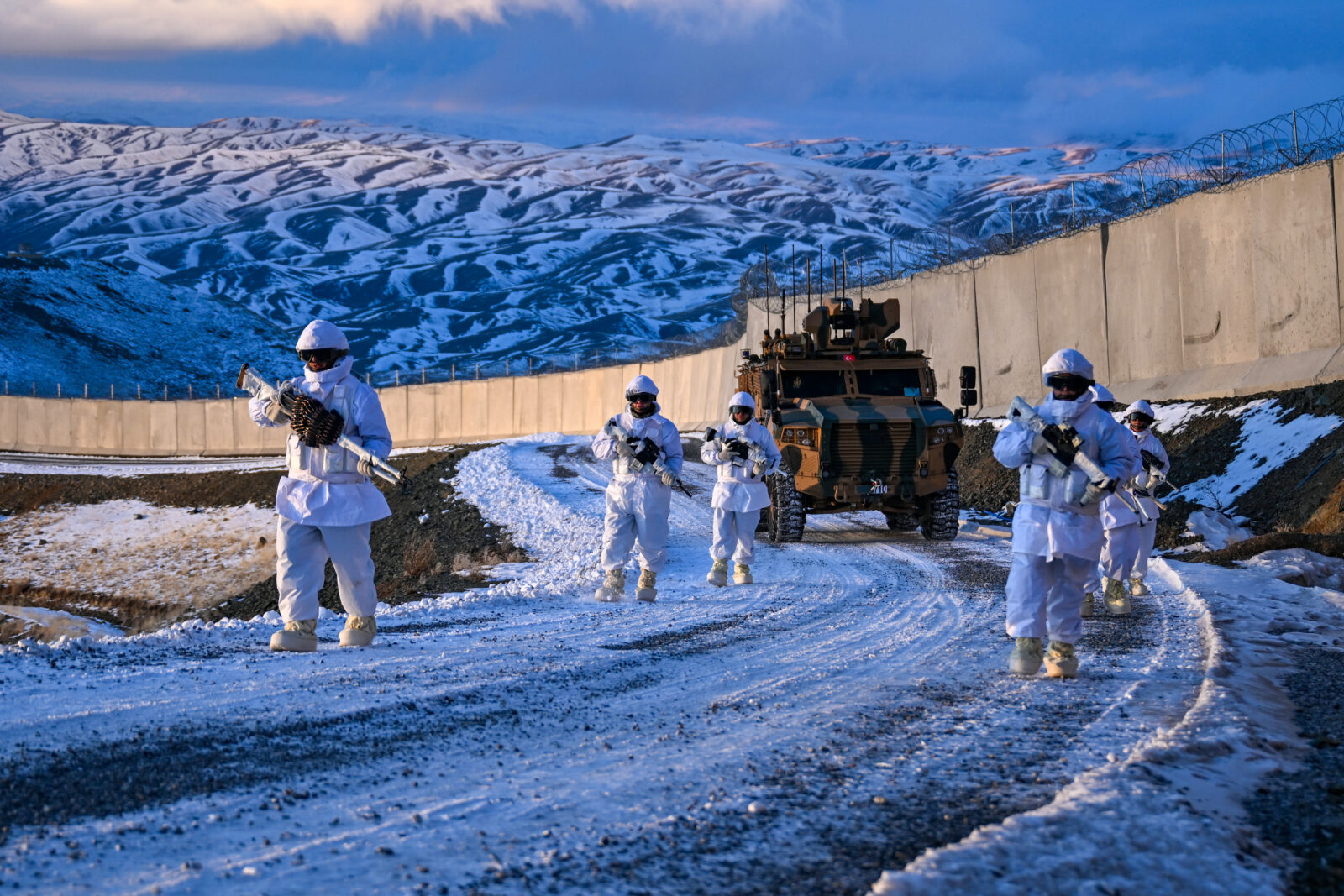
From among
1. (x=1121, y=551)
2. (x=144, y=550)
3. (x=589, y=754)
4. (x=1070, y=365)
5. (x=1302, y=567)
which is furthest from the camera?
(x=144, y=550)

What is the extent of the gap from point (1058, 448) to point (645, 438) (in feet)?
17.5

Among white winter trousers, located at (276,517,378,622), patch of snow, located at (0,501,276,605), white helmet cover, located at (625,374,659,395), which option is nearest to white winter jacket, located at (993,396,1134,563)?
white winter trousers, located at (276,517,378,622)

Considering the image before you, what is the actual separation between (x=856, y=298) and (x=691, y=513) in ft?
69.2

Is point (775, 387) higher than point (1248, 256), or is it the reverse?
point (1248, 256)

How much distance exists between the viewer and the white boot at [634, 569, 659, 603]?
480 inches

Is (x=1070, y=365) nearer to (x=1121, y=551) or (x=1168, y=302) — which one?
(x=1121, y=551)

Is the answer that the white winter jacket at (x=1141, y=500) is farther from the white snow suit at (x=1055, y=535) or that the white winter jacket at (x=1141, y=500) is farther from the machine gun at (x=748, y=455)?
the machine gun at (x=748, y=455)

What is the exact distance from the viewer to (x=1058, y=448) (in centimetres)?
744

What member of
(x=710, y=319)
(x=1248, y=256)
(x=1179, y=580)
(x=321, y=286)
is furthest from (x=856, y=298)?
(x=321, y=286)

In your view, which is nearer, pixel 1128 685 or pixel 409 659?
pixel 1128 685

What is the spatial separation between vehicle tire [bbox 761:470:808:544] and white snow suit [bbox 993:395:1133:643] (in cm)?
1038

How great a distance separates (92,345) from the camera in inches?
3927

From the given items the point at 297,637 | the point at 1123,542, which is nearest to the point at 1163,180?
the point at 1123,542

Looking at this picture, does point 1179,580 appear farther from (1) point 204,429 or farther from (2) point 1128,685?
(1) point 204,429
